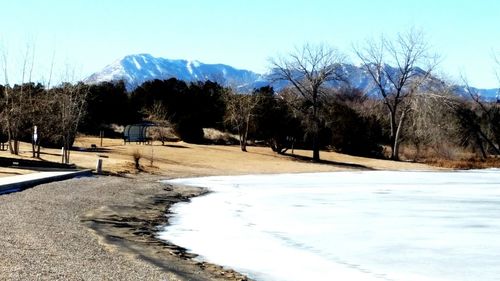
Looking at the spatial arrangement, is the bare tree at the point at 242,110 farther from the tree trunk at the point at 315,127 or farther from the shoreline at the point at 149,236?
the shoreline at the point at 149,236

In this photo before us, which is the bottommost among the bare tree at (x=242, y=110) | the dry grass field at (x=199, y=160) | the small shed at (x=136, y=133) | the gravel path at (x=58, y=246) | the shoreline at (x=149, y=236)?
the shoreline at (x=149, y=236)

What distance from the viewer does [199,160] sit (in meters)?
43.6

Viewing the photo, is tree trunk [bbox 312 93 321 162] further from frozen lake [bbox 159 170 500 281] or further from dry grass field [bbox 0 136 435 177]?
frozen lake [bbox 159 170 500 281]

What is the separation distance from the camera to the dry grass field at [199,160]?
36281mm

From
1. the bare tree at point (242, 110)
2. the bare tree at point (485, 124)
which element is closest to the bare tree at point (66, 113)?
the bare tree at point (242, 110)

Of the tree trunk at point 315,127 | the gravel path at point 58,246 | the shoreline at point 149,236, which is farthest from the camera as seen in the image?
the tree trunk at point 315,127

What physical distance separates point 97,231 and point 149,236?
1.10 metres

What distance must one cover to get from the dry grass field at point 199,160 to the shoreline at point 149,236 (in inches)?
518

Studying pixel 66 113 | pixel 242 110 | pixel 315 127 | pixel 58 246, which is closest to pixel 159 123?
pixel 242 110

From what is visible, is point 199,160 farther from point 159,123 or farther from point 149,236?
point 149,236

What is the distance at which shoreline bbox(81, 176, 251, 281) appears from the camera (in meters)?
10.1

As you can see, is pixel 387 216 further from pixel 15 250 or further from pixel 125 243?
pixel 15 250

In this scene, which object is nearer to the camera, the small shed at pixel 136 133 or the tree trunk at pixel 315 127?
the tree trunk at pixel 315 127

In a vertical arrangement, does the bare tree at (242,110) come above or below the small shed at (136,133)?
above
